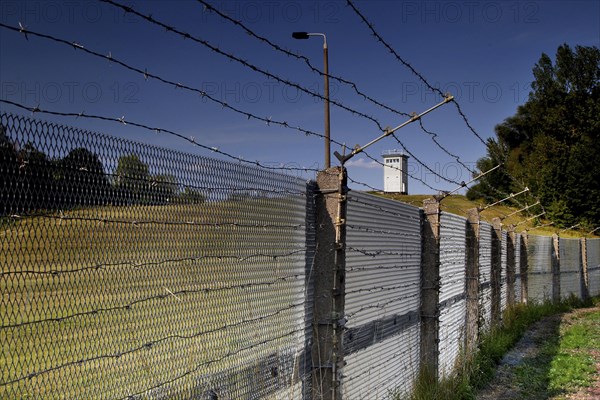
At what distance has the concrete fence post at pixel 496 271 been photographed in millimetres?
11336

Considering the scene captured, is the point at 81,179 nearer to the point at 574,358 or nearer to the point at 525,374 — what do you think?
the point at 525,374

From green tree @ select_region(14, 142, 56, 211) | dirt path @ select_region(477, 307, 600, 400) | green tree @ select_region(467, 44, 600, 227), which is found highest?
green tree @ select_region(467, 44, 600, 227)

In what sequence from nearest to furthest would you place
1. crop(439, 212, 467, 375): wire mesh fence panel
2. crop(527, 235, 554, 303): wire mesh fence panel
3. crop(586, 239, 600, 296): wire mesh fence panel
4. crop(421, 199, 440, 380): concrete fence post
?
crop(421, 199, 440, 380): concrete fence post → crop(439, 212, 467, 375): wire mesh fence panel → crop(527, 235, 554, 303): wire mesh fence panel → crop(586, 239, 600, 296): wire mesh fence panel

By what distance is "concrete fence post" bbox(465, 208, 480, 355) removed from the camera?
9.10 metres

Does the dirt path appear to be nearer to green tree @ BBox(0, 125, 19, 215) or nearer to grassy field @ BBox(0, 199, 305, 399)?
grassy field @ BBox(0, 199, 305, 399)

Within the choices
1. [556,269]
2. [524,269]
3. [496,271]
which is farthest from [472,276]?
[556,269]

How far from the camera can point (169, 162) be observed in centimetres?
282

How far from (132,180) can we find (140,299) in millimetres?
466

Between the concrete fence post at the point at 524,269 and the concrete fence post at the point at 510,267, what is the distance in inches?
47.2

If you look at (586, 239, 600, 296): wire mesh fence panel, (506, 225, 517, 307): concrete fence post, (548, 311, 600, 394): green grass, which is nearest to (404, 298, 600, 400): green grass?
(548, 311, 600, 394): green grass

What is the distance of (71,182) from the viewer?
7.57ft

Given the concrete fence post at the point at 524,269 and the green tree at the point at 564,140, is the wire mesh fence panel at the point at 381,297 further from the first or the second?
the green tree at the point at 564,140

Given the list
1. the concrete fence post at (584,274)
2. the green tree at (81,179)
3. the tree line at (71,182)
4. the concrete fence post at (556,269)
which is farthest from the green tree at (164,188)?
the concrete fence post at (584,274)

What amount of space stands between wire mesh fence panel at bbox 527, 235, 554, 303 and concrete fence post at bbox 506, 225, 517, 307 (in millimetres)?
2037
